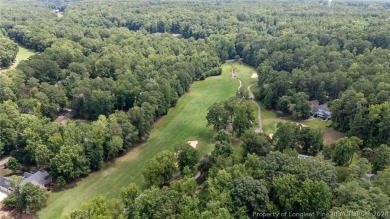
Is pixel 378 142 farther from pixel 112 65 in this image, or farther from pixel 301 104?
pixel 112 65

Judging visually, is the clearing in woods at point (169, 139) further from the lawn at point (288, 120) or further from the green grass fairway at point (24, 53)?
the green grass fairway at point (24, 53)

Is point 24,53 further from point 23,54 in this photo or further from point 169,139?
point 169,139

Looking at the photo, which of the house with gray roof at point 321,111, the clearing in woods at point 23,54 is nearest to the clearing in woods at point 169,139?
the house with gray roof at point 321,111

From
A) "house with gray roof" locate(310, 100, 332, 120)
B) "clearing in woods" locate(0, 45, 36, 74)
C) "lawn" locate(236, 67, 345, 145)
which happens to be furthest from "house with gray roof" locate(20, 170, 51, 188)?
"clearing in woods" locate(0, 45, 36, 74)

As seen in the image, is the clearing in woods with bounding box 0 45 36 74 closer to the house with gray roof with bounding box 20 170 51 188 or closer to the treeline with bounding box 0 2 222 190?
the treeline with bounding box 0 2 222 190

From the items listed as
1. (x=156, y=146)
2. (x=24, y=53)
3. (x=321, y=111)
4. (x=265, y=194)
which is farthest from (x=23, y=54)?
(x=265, y=194)

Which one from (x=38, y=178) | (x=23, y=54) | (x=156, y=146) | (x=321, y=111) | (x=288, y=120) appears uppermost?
(x=23, y=54)
